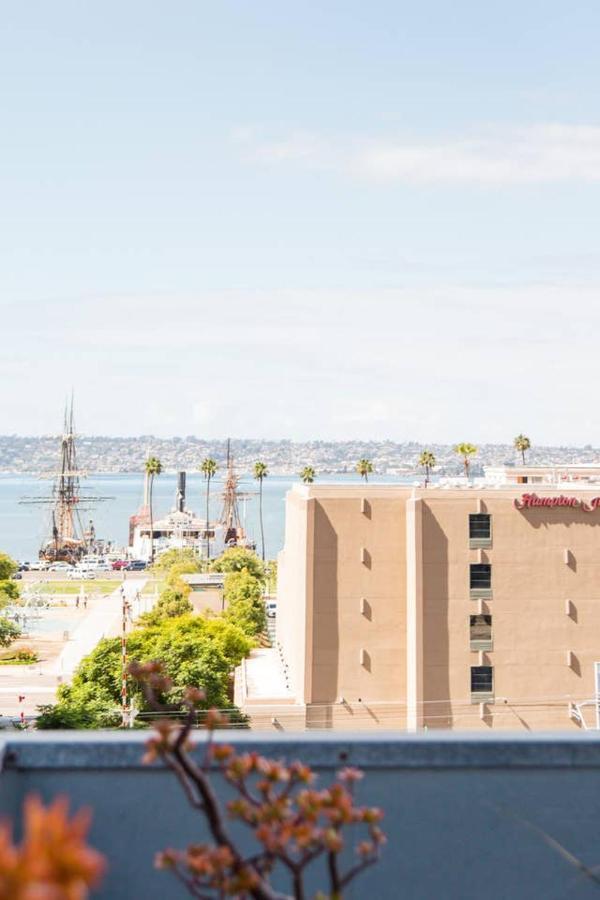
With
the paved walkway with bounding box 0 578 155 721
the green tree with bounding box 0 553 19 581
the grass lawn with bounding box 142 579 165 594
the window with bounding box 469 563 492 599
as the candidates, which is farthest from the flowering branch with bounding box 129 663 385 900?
→ the grass lawn with bounding box 142 579 165 594

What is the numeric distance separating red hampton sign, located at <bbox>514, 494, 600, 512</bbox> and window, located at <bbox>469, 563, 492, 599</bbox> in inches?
95.4

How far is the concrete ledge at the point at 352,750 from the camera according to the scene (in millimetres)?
4438

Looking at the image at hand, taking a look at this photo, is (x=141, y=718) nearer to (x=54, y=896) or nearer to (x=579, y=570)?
(x=579, y=570)

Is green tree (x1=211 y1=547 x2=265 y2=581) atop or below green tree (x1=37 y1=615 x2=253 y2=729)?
atop

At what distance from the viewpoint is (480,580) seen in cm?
3478

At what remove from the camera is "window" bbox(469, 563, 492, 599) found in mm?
34719

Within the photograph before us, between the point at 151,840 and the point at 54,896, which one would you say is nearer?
the point at 54,896

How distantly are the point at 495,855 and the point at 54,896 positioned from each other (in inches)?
128

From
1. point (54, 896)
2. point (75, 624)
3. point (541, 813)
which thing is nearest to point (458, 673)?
point (541, 813)

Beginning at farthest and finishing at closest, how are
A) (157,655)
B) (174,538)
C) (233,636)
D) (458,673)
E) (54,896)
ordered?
1. (174,538)
2. (233,636)
3. (157,655)
4. (458,673)
5. (54,896)

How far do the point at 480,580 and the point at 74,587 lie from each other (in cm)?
7570

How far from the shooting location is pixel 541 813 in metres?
4.51

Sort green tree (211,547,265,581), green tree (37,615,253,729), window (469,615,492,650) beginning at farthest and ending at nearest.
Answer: green tree (211,547,265,581), green tree (37,615,253,729), window (469,615,492,650)

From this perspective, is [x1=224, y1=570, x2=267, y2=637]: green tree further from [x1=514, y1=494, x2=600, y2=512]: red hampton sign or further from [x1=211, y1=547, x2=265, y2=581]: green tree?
[x1=514, y1=494, x2=600, y2=512]: red hampton sign
